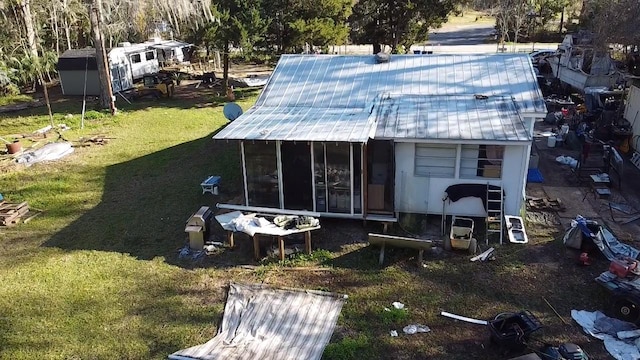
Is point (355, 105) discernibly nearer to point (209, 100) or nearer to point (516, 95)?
point (516, 95)

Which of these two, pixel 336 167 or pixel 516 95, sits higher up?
pixel 516 95

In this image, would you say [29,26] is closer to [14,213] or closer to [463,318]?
[14,213]

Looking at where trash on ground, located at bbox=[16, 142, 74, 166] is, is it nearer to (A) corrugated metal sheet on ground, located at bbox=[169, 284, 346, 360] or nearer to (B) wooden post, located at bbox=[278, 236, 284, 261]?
(B) wooden post, located at bbox=[278, 236, 284, 261]

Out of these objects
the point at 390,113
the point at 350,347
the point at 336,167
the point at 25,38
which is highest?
the point at 25,38

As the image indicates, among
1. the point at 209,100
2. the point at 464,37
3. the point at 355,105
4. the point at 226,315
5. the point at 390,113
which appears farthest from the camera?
the point at 464,37

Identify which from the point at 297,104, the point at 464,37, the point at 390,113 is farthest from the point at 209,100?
the point at 464,37

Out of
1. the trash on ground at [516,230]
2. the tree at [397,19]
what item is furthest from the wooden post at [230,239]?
the tree at [397,19]

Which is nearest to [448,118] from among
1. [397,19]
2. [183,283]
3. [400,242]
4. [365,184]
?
[365,184]
